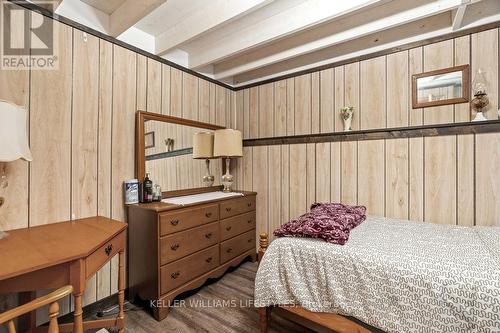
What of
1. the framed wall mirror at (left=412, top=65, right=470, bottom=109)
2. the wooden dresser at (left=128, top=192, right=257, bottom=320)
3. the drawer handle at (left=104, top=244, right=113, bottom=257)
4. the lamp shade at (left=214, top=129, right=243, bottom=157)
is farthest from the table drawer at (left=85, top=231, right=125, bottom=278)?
the framed wall mirror at (left=412, top=65, right=470, bottom=109)

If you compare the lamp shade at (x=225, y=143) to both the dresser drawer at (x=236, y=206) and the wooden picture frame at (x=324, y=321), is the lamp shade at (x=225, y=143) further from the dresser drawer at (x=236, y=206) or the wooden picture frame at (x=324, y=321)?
the wooden picture frame at (x=324, y=321)

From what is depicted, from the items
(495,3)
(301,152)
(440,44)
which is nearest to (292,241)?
(301,152)

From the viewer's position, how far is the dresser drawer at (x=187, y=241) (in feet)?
6.43

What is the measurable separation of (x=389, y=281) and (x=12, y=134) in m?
2.16

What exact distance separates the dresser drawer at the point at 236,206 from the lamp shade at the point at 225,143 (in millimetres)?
583

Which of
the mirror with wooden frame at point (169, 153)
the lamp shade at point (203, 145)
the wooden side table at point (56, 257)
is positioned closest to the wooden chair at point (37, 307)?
the wooden side table at point (56, 257)

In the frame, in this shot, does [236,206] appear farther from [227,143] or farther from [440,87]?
[440,87]

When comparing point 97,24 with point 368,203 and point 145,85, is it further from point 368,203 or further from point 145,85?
point 368,203

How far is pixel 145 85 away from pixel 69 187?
1.15m

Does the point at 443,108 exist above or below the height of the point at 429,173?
above

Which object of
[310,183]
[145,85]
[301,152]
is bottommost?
[310,183]

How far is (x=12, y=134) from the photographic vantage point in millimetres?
1299

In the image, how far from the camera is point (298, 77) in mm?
2883

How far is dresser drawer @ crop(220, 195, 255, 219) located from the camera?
258 cm
